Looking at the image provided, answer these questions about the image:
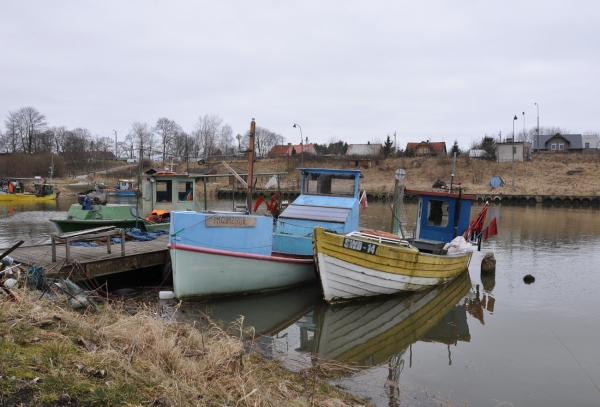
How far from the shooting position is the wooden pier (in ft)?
30.7

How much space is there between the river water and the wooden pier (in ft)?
5.94

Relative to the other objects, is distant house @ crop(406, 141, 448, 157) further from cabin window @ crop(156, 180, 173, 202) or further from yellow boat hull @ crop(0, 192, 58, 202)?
cabin window @ crop(156, 180, 173, 202)

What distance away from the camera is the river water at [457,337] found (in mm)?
6711

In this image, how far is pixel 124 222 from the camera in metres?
15.2

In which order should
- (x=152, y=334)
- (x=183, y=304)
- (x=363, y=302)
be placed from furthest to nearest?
(x=363, y=302) < (x=183, y=304) < (x=152, y=334)

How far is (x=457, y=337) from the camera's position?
357 inches

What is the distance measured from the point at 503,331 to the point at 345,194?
588 cm

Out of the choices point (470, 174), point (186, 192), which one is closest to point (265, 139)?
point (470, 174)

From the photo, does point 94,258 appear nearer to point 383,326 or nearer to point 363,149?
point 383,326

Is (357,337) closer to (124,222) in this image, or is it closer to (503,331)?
(503,331)

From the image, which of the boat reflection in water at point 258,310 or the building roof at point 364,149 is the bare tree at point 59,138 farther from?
the boat reflection in water at point 258,310

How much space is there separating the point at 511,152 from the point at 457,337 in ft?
177

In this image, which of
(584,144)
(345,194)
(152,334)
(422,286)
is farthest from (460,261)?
(584,144)

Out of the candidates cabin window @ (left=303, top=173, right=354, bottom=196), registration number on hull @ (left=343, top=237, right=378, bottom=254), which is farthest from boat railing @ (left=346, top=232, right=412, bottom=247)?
cabin window @ (left=303, top=173, right=354, bottom=196)
